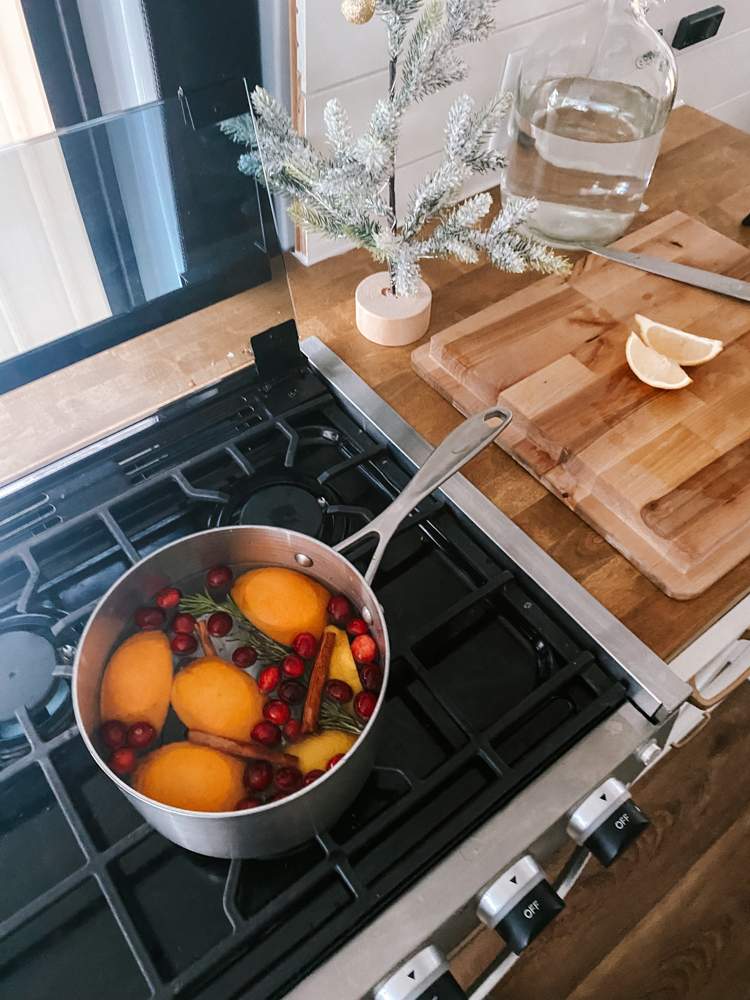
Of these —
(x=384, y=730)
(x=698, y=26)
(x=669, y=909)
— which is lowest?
(x=669, y=909)

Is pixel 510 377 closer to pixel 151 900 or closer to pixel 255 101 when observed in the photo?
pixel 255 101

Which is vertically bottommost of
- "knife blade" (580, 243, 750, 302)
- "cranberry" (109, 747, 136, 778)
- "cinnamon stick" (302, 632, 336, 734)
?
"knife blade" (580, 243, 750, 302)

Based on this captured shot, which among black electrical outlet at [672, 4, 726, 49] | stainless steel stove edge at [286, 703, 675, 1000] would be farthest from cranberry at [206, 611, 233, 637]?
black electrical outlet at [672, 4, 726, 49]

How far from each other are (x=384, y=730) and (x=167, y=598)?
0.19 m

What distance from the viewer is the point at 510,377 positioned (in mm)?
782

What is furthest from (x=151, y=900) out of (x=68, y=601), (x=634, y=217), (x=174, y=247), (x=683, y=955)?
(x=683, y=955)

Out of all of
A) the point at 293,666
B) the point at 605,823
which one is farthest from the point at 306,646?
the point at 605,823

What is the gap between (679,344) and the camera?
2.62ft

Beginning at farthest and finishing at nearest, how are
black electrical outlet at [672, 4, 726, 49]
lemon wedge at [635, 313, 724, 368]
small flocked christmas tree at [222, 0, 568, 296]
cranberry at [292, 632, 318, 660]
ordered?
1. black electrical outlet at [672, 4, 726, 49]
2. lemon wedge at [635, 313, 724, 368]
3. small flocked christmas tree at [222, 0, 568, 296]
4. cranberry at [292, 632, 318, 660]

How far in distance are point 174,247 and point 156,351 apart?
98mm

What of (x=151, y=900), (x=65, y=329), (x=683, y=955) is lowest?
(x=683, y=955)

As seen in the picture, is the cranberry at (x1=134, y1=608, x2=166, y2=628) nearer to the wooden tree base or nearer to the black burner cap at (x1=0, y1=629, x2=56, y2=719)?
the black burner cap at (x1=0, y1=629, x2=56, y2=719)

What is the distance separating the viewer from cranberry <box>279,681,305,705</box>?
1.77 feet

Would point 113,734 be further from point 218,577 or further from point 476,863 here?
point 476,863
